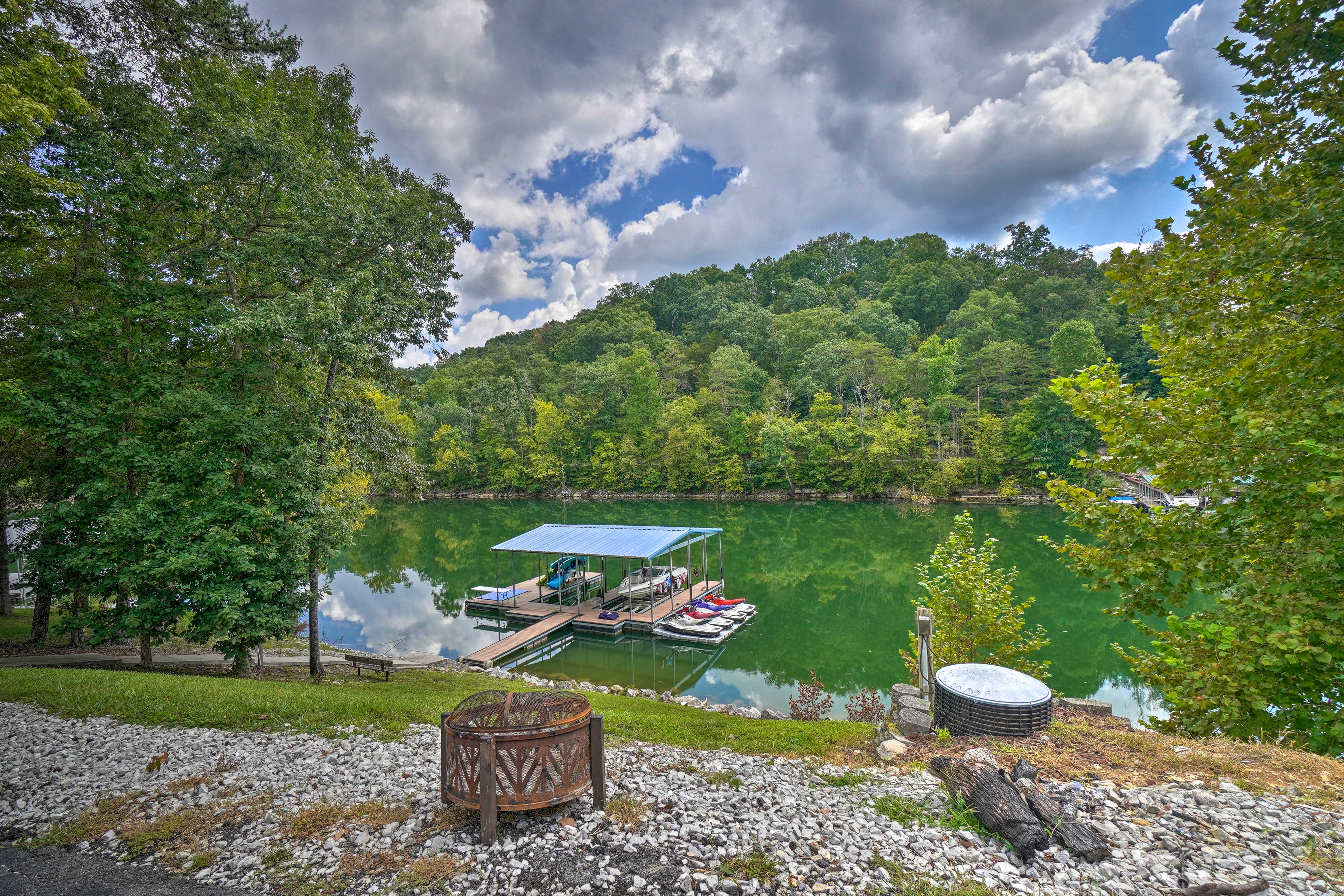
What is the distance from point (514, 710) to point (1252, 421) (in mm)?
6560

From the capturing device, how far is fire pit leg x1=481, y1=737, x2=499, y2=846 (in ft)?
12.8

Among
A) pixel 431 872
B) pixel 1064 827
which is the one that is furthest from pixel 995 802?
pixel 431 872

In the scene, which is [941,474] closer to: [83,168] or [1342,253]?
[1342,253]

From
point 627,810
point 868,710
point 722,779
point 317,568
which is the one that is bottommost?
point 868,710

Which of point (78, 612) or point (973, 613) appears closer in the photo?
point (973, 613)

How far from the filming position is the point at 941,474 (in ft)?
128

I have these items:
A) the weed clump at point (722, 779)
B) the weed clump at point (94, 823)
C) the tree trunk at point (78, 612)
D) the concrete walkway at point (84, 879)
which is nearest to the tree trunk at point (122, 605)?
the tree trunk at point (78, 612)

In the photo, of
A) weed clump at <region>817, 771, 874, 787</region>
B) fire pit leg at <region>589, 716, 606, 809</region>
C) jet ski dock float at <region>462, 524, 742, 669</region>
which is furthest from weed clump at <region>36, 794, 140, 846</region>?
jet ski dock float at <region>462, 524, 742, 669</region>

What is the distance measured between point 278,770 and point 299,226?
8917 millimetres

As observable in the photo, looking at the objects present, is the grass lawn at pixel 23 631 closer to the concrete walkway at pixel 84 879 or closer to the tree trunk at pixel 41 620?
the tree trunk at pixel 41 620

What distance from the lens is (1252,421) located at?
4418mm

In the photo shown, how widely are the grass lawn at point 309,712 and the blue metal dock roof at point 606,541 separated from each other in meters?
8.17

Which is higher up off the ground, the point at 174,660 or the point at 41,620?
the point at 41,620

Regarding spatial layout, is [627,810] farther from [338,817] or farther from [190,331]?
[190,331]
